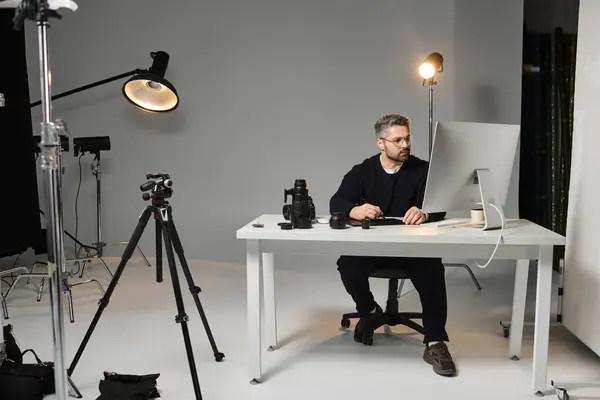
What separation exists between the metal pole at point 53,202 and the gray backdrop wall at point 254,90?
10.6 ft

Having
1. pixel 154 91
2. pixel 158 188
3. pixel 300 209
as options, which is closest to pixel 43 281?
pixel 154 91

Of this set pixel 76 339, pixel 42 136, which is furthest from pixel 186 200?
pixel 42 136

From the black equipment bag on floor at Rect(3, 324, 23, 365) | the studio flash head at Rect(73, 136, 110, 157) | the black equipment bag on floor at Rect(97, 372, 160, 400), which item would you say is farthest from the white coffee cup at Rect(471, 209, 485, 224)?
the studio flash head at Rect(73, 136, 110, 157)

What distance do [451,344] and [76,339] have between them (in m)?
1.88

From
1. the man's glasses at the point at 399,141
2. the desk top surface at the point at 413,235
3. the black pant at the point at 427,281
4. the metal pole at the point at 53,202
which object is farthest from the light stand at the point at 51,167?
the man's glasses at the point at 399,141

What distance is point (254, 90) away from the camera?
15.3ft

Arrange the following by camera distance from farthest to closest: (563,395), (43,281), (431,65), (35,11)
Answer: (431,65) < (43,281) < (563,395) < (35,11)

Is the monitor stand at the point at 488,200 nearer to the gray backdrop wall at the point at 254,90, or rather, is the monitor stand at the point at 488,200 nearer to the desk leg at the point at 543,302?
the desk leg at the point at 543,302

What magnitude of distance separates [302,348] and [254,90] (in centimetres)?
265

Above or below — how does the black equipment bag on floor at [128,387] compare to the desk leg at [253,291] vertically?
below

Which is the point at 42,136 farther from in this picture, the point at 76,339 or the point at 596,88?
the point at 596,88

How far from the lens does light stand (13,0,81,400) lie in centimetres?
139

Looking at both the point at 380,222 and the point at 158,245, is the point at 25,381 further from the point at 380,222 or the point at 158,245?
the point at 380,222

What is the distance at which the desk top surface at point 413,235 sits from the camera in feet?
6.64
